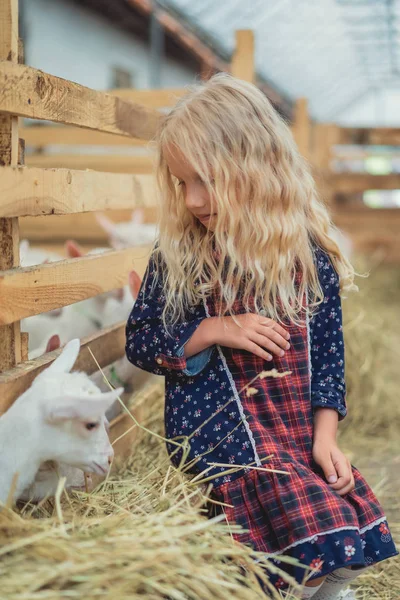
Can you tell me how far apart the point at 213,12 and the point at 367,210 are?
3.60m

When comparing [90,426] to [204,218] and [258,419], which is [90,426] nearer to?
[258,419]

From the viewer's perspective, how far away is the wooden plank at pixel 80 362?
6.57ft

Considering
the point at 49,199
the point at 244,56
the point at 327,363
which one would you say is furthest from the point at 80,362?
the point at 244,56

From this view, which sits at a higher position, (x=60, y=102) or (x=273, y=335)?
(x=60, y=102)

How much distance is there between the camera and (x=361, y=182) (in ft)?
30.7

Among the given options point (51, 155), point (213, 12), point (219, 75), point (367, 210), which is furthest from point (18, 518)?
point (213, 12)

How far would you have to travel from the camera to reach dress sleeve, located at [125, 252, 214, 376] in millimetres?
2193

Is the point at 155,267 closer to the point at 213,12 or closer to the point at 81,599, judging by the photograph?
the point at 81,599

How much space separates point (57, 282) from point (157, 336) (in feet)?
1.12

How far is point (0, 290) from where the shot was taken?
1960 millimetres

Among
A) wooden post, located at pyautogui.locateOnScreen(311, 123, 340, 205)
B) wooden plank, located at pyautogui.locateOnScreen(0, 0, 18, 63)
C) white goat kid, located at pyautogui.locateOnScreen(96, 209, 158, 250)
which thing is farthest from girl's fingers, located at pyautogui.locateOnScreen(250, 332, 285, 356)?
wooden post, located at pyautogui.locateOnScreen(311, 123, 340, 205)

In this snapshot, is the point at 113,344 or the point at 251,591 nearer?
the point at 251,591

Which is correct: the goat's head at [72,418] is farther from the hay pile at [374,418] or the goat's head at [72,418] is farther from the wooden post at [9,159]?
the hay pile at [374,418]

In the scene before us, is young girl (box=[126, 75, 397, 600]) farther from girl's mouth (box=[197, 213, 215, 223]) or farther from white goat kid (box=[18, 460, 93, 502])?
white goat kid (box=[18, 460, 93, 502])
